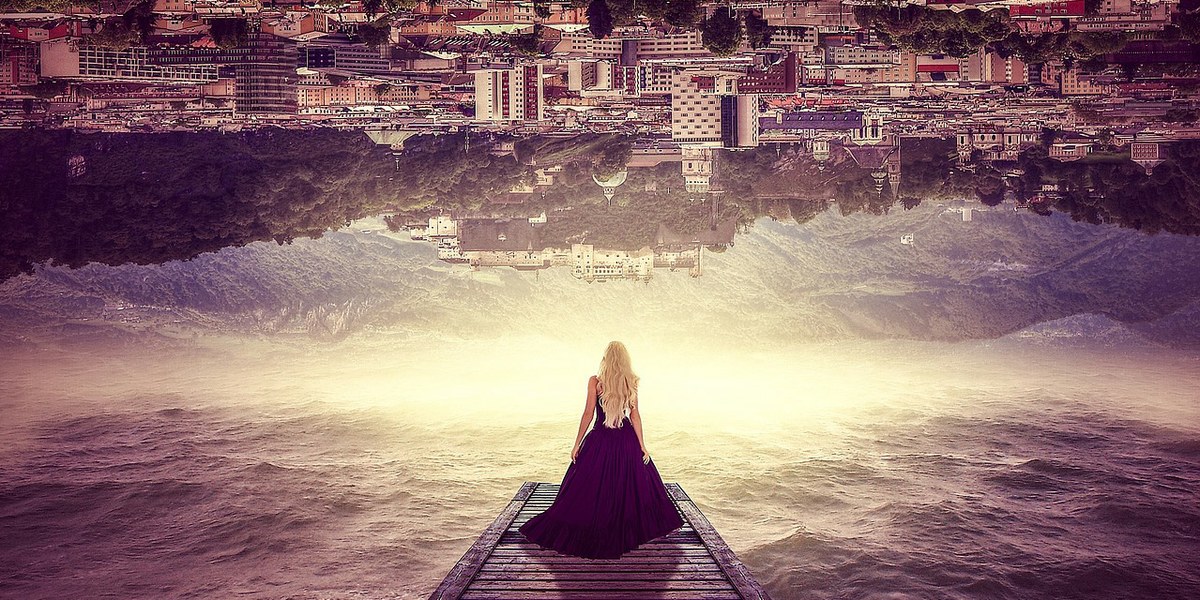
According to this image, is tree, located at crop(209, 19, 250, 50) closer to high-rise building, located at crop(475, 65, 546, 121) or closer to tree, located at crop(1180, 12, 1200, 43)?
high-rise building, located at crop(475, 65, 546, 121)

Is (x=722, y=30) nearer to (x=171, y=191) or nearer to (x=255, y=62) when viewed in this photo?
(x=255, y=62)

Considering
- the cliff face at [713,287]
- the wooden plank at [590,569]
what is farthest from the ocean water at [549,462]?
the wooden plank at [590,569]

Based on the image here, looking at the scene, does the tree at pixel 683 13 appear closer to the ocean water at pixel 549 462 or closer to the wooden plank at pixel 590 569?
the ocean water at pixel 549 462

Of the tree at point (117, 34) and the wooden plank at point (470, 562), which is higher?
the tree at point (117, 34)

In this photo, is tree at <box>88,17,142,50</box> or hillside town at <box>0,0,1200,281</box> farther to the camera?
tree at <box>88,17,142,50</box>

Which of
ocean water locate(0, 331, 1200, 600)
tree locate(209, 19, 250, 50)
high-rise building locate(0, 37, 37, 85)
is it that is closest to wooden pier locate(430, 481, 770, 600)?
ocean water locate(0, 331, 1200, 600)

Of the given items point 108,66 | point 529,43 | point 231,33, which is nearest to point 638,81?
point 529,43
